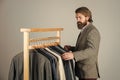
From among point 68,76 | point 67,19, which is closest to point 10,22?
point 67,19

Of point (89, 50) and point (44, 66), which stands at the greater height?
point (89, 50)

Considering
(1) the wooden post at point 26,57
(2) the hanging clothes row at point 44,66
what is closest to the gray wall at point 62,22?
(2) the hanging clothes row at point 44,66

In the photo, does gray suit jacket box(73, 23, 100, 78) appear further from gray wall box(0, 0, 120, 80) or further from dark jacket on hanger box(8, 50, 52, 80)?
gray wall box(0, 0, 120, 80)

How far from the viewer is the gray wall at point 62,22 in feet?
10.1

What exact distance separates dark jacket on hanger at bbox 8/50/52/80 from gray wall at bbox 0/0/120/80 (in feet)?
4.36

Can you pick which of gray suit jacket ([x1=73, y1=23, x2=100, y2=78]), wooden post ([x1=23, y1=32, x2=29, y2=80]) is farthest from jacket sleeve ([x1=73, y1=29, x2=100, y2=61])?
wooden post ([x1=23, y1=32, x2=29, y2=80])

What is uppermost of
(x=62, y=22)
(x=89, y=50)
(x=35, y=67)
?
(x=62, y=22)

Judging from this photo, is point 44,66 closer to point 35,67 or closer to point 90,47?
point 35,67

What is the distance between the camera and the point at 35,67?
6.08 feet

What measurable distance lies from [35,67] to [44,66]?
9 cm

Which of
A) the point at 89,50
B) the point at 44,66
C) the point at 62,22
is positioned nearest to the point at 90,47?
the point at 89,50

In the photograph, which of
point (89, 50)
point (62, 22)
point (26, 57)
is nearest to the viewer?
point (26, 57)

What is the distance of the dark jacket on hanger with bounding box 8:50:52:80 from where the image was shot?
1792 millimetres

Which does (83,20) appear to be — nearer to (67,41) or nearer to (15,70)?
(15,70)
